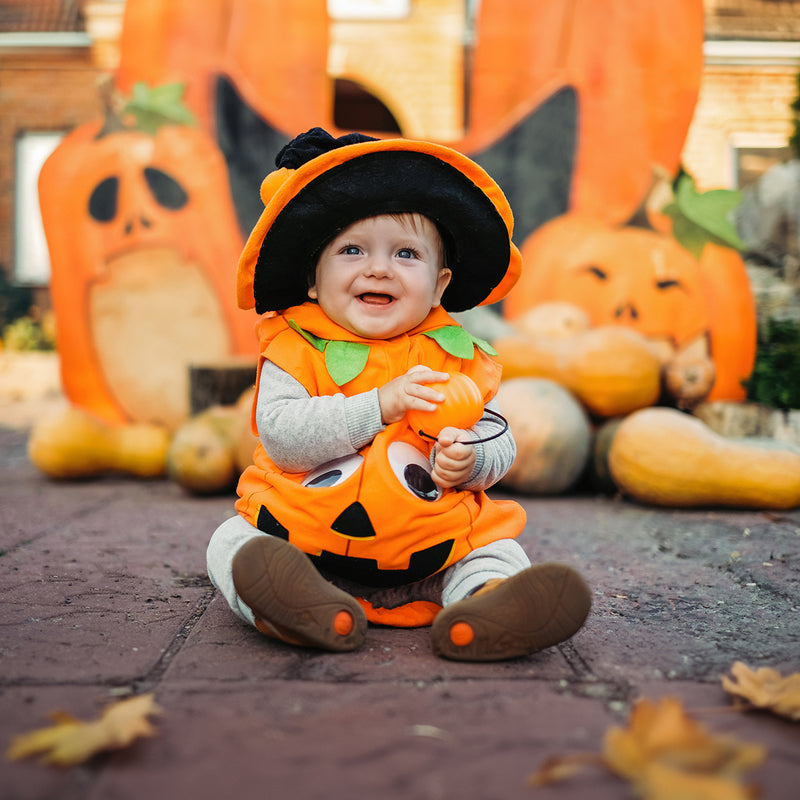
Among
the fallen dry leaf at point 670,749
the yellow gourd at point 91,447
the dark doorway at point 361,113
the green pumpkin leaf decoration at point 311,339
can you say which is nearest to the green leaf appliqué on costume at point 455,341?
the green pumpkin leaf decoration at point 311,339

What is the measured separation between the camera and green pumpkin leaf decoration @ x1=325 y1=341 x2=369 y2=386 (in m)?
1.63

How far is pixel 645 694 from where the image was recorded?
1254mm

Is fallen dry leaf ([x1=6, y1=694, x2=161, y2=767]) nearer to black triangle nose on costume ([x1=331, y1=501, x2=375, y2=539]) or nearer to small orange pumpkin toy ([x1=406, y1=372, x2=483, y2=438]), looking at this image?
black triangle nose on costume ([x1=331, y1=501, x2=375, y2=539])

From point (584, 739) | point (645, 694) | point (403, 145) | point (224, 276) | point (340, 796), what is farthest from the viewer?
point (224, 276)

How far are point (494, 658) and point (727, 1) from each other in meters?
9.91

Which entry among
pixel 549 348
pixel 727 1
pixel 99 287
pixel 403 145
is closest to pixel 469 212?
pixel 403 145

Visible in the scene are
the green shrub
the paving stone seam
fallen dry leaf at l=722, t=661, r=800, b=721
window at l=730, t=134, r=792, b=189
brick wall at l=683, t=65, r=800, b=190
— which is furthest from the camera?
brick wall at l=683, t=65, r=800, b=190

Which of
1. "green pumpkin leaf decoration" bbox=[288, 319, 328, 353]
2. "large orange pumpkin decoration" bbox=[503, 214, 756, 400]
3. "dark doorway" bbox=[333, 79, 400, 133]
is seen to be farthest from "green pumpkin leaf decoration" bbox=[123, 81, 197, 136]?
"dark doorway" bbox=[333, 79, 400, 133]

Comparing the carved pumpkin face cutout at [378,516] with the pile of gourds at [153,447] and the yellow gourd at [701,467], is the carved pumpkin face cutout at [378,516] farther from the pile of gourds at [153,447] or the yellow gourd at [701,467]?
the pile of gourds at [153,447]

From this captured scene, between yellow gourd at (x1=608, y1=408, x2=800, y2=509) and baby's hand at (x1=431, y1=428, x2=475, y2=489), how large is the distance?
177 cm

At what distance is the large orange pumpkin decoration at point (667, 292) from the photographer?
404 cm

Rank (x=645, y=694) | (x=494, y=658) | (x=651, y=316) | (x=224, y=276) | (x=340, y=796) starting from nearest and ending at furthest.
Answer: (x=340, y=796) → (x=645, y=694) → (x=494, y=658) → (x=651, y=316) → (x=224, y=276)

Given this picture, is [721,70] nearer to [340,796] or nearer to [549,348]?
[549,348]

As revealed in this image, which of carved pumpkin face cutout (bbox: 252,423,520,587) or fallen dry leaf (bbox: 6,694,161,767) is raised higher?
carved pumpkin face cutout (bbox: 252,423,520,587)
